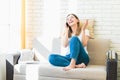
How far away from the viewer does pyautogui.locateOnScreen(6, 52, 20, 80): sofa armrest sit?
3303 mm

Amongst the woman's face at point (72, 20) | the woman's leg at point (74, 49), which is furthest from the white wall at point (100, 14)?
the woman's leg at point (74, 49)

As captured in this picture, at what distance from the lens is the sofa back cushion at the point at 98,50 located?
11.5ft

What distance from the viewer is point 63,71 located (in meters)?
3.05

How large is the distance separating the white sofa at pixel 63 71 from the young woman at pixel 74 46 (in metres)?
0.10

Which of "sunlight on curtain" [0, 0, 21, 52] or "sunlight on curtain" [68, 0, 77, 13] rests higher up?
"sunlight on curtain" [68, 0, 77, 13]

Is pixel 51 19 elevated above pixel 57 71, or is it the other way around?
pixel 51 19

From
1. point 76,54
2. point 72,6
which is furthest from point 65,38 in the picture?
point 72,6

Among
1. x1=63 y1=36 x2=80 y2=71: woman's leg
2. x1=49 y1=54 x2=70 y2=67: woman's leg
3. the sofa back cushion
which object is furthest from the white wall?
x1=49 y1=54 x2=70 y2=67: woman's leg

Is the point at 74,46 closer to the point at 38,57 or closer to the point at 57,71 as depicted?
the point at 57,71

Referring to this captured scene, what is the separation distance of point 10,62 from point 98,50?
119cm

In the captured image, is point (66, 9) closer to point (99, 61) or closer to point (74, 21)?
point (74, 21)

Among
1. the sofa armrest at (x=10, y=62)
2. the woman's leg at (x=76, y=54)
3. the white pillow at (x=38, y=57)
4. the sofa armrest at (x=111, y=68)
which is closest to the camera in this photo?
the sofa armrest at (x=111, y=68)

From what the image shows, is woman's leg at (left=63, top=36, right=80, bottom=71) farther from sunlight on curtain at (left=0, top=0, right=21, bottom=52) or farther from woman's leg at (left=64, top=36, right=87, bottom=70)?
sunlight on curtain at (left=0, top=0, right=21, bottom=52)

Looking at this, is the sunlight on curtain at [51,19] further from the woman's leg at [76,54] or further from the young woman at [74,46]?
the woman's leg at [76,54]
